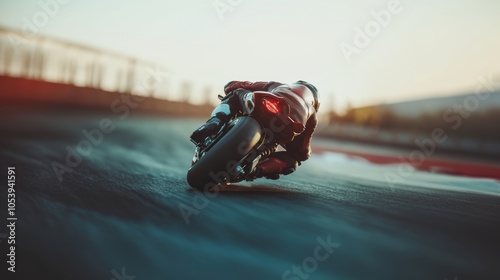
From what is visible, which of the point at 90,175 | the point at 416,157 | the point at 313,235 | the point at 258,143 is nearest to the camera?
the point at 313,235

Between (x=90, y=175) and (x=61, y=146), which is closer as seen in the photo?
(x=90, y=175)

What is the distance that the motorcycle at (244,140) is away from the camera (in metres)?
1.86

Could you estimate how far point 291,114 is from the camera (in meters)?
2.08

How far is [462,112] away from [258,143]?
8.36ft

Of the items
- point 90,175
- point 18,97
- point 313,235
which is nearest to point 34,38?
point 18,97

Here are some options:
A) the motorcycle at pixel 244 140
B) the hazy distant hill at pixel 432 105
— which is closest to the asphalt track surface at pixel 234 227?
the motorcycle at pixel 244 140

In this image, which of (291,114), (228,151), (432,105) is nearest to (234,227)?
(228,151)

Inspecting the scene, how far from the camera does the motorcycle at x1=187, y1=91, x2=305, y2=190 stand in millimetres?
1860

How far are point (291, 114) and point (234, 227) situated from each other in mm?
652

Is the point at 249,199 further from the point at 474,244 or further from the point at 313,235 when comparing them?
the point at 474,244

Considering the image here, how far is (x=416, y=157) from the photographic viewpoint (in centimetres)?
476

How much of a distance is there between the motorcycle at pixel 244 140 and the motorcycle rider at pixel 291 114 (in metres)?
0.05

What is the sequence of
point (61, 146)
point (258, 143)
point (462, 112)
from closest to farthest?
point (258, 143) → point (61, 146) → point (462, 112)

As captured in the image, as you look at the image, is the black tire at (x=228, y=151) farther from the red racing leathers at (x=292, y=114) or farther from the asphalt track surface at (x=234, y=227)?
the red racing leathers at (x=292, y=114)
